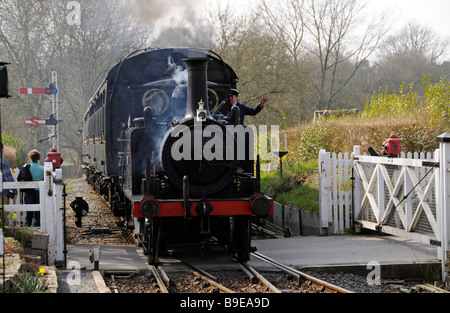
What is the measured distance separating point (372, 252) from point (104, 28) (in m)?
24.2

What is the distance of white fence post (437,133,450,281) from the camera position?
7.51 m

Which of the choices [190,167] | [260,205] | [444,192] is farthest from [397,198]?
[190,167]

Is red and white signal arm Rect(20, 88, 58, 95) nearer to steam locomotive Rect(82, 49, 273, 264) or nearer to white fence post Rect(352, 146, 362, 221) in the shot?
steam locomotive Rect(82, 49, 273, 264)

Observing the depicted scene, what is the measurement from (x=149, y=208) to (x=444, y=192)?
154 inches

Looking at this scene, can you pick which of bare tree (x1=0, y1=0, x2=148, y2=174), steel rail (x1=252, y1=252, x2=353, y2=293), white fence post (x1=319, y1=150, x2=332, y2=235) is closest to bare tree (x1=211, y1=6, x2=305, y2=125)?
bare tree (x1=0, y1=0, x2=148, y2=174)

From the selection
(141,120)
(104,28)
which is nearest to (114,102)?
(141,120)

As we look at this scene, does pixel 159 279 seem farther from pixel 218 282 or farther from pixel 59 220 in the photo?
pixel 59 220

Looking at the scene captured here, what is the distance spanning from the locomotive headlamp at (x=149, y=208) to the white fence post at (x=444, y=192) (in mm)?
3798

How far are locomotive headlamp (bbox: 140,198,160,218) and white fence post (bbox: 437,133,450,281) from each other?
150 inches

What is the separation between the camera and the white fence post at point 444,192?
7.51m

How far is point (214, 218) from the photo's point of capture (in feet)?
28.7

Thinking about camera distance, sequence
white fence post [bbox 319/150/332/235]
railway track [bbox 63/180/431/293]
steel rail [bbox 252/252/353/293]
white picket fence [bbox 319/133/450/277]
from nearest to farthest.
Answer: steel rail [bbox 252/252/353/293]
railway track [bbox 63/180/431/293]
white picket fence [bbox 319/133/450/277]
white fence post [bbox 319/150/332/235]

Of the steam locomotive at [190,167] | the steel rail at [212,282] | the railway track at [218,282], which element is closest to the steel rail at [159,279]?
the railway track at [218,282]
